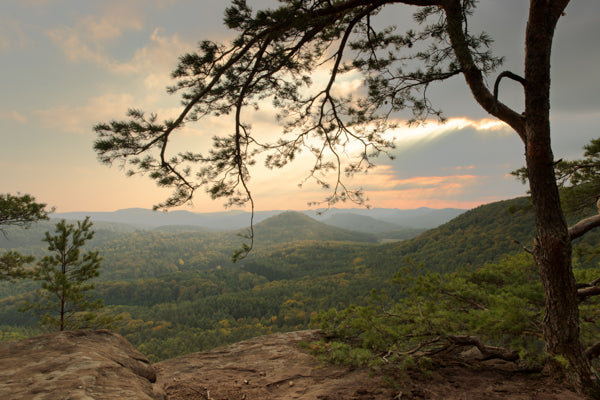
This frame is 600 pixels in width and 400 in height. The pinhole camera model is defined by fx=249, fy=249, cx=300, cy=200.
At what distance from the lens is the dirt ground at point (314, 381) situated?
108 inches

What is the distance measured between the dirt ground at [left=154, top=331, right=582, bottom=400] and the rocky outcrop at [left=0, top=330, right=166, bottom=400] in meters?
0.84

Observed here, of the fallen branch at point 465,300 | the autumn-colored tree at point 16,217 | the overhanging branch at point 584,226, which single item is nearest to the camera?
the overhanging branch at point 584,226

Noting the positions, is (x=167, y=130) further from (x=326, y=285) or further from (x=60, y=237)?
(x=326, y=285)

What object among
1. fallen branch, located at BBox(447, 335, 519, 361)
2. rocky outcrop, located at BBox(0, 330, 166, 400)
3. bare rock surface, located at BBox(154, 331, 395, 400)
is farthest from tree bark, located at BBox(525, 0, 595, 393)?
rocky outcrop, located at BBox(0, 330, 166, 400)

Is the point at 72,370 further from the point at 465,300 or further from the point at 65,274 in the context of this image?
the point at 65,274

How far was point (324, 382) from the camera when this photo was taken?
3.38 metres

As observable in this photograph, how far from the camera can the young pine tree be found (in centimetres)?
1016

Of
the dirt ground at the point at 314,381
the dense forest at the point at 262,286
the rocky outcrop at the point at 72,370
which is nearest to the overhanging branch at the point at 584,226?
the dirt ground at the point at 314,381

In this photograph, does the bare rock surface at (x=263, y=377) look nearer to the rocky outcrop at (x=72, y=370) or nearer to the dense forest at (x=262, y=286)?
the rocky outcrop at (x=72, y=370)

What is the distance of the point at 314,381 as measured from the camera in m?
3.50

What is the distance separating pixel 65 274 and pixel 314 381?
39.6 ft

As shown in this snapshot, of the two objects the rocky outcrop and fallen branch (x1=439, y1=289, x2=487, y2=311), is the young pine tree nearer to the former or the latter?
the rocky outcrop

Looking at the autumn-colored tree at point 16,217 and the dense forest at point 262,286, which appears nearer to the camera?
the autumn-colored tree at point 16,217

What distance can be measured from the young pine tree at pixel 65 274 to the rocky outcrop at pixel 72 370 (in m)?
9.13
